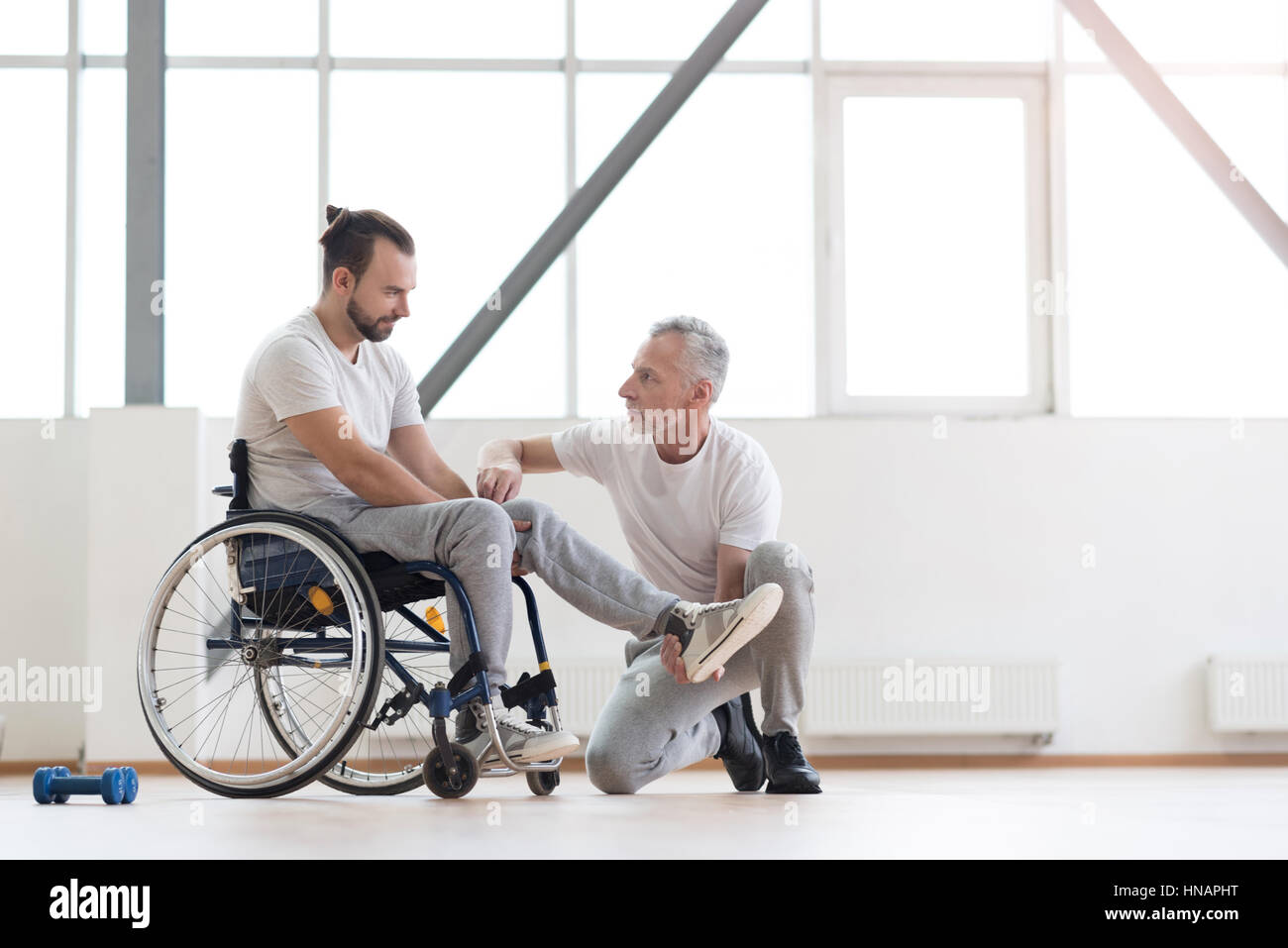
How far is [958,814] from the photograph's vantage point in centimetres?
208

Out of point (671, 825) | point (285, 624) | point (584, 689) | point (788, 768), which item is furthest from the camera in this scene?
point (584, 689)

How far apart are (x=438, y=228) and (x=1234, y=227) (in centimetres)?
304

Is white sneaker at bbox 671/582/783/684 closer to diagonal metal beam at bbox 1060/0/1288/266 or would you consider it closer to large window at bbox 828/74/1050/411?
large window at bbox 828/74/1050/411

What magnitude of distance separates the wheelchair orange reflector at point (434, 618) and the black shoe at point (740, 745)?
2.06 feet

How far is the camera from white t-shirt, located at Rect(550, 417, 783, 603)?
2.62 metres

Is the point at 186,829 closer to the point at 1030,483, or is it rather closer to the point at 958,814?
the point at 958,814

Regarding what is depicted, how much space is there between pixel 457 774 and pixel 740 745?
75 centimetres

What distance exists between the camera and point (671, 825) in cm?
188

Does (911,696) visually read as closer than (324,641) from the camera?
No

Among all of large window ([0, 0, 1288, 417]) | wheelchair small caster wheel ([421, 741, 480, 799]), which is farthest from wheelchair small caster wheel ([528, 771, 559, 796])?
large window ([0, 0, 1288, 417])

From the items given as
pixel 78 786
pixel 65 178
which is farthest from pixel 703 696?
pixel 65 178

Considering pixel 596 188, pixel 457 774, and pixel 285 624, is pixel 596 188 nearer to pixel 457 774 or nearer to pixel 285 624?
pixel 285 624

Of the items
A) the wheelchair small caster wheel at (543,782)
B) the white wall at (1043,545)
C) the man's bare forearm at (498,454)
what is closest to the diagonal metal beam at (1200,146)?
the white wall at (1043,545)

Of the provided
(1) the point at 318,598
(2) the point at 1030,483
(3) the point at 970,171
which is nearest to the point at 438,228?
(3) the point at 970,171
